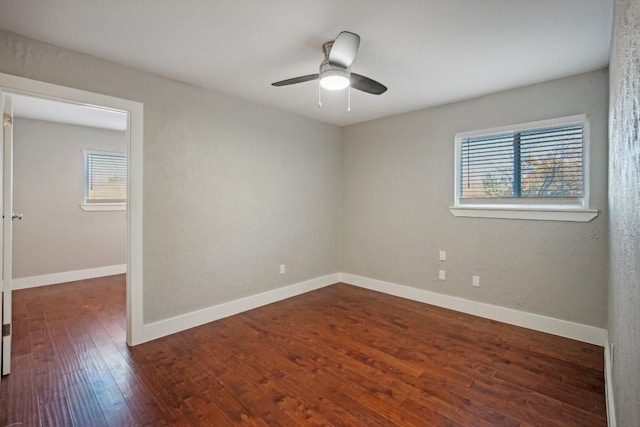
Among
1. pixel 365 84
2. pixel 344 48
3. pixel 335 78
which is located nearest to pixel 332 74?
pixel 335 78

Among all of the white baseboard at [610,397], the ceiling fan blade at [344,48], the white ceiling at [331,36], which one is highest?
the white ceiling at [331,36]

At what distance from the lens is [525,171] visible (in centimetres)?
317

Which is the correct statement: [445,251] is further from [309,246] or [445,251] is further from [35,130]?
[35,130]

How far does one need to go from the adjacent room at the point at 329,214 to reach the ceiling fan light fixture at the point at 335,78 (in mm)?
21

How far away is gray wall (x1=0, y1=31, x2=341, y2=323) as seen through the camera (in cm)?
261

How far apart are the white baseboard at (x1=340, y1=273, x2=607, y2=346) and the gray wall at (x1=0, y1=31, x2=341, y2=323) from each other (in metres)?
1.09

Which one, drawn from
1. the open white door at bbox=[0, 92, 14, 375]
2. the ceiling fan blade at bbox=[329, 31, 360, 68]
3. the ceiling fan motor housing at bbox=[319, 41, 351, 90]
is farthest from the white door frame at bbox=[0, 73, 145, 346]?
the ceiling fan blade at bbox=[329, 31, 360, 68]

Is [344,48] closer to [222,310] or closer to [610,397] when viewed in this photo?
[610,397]

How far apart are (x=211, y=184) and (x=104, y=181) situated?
10.1ft

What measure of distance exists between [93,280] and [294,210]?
11.2 feet

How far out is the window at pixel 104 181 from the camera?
4973mm

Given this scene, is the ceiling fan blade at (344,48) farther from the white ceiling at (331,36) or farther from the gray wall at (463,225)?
the gray wall at (463,225)

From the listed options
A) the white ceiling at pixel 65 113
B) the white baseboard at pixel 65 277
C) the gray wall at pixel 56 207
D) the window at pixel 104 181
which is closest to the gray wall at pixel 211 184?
the white ceiling at pixel 65 113

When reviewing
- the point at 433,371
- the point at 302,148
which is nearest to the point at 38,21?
the point at 302,148
